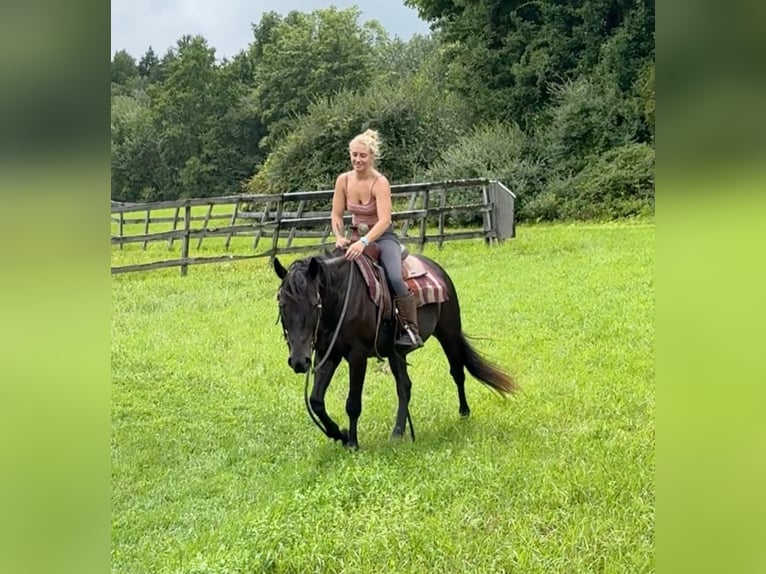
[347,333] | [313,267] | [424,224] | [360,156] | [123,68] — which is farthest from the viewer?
[424,224]

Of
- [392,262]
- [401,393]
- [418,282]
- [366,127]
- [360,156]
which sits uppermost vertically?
[366,127]

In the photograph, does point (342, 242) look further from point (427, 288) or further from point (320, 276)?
point (427, 288)

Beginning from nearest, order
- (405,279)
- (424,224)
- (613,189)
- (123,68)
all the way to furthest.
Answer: (405,279) → (123,68) → (424,224) → (613,189)

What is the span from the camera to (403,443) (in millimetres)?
3549

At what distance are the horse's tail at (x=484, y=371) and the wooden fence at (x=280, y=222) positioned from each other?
67.9 inches

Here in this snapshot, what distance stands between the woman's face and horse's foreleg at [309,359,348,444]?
1.01 metres

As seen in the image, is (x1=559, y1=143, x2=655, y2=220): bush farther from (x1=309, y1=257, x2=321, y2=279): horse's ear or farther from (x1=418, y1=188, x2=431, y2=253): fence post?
(x1=309, y1=257, x2=321, y2=279): horse's ear

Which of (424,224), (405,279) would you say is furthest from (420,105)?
(405,279)

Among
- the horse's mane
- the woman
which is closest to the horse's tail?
the woman

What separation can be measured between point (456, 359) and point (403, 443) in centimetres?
65

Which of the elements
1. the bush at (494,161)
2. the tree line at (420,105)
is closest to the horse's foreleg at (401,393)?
the tree line at (420,105)

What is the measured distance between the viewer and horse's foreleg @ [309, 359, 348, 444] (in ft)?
11.0
